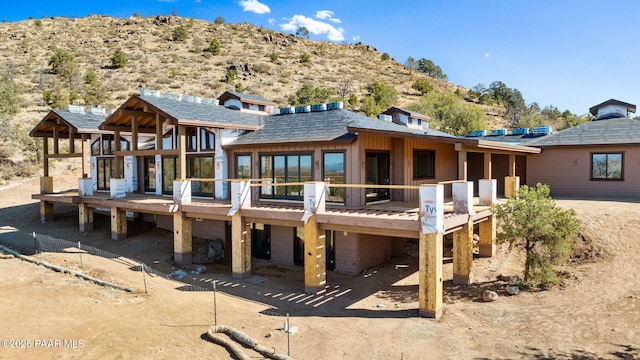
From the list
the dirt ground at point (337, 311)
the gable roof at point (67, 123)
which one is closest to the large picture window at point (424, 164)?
the dirt ground at point (337, 311)

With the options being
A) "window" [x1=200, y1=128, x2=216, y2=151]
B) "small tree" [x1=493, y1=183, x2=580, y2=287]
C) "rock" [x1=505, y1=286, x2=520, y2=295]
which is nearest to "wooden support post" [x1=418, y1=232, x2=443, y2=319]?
"rock" [x1=505, y1=286, x2=520, y2=295]

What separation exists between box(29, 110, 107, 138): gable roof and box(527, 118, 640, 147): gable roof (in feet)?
80.0

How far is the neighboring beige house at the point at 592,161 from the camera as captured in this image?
20.2 metres

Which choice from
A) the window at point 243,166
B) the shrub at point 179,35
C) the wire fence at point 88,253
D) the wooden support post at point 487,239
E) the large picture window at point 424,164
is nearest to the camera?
the wire fence at point 88,253

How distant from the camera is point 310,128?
16.8 m

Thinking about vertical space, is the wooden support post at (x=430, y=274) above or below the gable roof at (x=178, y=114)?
below

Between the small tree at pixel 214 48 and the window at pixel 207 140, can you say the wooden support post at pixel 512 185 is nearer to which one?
the window at pixel 207 140

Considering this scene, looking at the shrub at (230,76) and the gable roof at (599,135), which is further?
the shrub at (230,76)

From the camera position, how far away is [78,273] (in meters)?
13.9

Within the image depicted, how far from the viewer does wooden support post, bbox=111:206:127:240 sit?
1922 cm

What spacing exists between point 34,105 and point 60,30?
3344 cm

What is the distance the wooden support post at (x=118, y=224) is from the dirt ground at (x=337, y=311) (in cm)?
284

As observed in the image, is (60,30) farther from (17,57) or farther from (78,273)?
(78,273)

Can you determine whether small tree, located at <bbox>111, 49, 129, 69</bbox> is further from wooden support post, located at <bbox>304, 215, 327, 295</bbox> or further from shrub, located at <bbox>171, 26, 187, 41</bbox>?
wooden support post, located at <bbox>304, 215, 327, 295</bbox>
